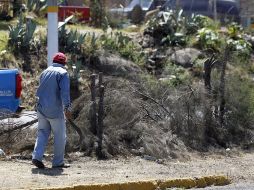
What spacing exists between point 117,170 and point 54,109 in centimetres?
135

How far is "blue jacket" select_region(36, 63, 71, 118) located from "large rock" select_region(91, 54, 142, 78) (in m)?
6.84

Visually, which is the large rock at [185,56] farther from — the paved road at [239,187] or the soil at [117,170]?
the paved road at [239,187]

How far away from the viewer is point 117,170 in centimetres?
1041

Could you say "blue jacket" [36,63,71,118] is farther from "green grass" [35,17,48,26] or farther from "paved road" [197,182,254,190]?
"green grass" [35,17,48,26]

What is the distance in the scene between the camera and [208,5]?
24.5 meters

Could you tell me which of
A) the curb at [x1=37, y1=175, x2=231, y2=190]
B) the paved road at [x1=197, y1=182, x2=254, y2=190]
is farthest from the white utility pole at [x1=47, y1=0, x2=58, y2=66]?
the paved road at [x1=197, y1=182, x2=254, y2=190]

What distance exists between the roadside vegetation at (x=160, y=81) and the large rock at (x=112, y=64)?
0.08 feet

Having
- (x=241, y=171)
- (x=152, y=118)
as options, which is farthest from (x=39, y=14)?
(x=241, y=171)

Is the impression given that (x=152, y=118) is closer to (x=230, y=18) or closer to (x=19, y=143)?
(x=19, y=143)

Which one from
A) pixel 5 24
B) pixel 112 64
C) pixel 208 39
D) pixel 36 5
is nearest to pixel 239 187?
pixel 112 64

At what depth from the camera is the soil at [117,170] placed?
945 cm

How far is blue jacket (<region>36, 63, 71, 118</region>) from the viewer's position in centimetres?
1019

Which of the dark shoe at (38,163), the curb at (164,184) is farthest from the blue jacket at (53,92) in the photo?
the curb at (164,184)

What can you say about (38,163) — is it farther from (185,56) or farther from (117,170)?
(185,56)
